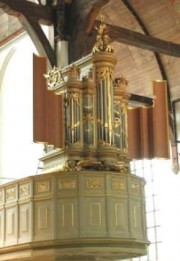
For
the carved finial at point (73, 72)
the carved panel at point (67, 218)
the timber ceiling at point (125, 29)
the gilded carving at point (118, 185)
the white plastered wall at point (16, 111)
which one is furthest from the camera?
the white plastered wall at point (16, 111)

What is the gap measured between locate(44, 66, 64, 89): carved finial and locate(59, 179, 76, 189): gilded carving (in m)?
2.74

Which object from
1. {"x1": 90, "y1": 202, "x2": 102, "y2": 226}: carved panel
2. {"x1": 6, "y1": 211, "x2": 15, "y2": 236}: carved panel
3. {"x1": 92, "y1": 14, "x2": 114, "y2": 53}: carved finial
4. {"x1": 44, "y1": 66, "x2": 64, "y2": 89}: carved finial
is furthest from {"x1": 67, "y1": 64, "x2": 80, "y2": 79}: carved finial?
{"x1": 6, "y1": 211, "x2": 15, "y2": 236}: carved panel

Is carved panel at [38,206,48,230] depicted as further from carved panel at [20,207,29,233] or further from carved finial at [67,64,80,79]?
carved finial at [67,64,80,79]

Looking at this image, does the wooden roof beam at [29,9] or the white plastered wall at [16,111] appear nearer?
the wooden roof beam at [29,9]

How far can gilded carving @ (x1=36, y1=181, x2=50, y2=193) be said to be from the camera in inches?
584

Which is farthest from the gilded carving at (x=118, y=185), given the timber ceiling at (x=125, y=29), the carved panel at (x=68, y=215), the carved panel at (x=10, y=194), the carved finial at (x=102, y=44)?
the timber ceiling at (x=125, y=29)

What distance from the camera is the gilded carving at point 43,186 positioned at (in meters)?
14.8

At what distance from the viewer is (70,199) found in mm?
14625

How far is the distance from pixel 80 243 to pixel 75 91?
385cm

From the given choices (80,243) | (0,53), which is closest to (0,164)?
(0,53)

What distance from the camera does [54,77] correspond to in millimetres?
16359

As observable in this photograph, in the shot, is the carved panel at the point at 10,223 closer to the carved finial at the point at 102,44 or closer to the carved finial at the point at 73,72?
the carved finial at the point at 73,72

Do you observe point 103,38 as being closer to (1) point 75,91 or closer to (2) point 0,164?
(1) point 75,91

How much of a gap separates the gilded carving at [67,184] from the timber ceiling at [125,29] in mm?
4368
